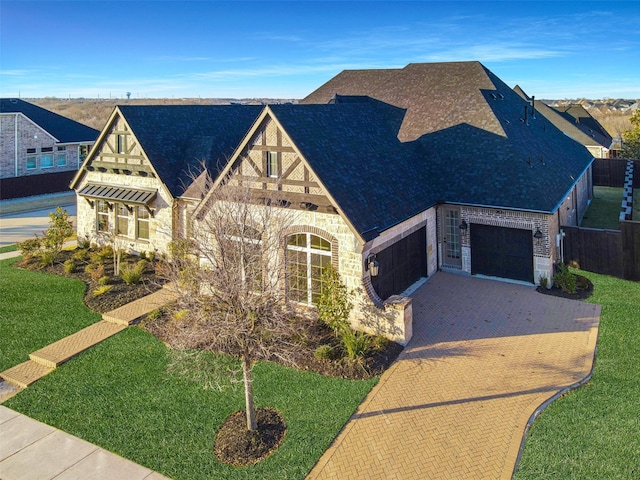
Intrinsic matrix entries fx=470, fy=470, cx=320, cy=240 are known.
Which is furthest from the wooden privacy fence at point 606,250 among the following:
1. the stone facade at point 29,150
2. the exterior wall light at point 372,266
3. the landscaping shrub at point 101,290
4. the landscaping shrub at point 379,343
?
the stone facade at point 29,150

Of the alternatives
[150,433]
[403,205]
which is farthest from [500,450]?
[403,205]

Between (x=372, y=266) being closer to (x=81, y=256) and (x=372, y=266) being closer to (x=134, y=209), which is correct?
(x=134, y=209)

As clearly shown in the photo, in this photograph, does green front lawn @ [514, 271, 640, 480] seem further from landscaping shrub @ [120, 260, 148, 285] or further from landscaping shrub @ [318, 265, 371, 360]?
landscaping shrub @ [120, 260, 148, 285]

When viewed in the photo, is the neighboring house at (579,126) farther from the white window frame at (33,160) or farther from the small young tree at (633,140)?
the white window frame at (33,160)

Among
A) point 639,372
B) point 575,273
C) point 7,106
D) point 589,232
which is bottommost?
point 639,372

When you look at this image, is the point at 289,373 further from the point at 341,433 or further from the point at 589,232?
Result: the point at 589,232

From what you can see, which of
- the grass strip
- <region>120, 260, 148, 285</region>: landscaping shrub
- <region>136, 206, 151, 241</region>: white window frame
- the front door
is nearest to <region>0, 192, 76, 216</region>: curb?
<region>136, 206, 151, 241</region>: white window frame

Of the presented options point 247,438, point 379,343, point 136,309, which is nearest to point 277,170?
point 379,343
